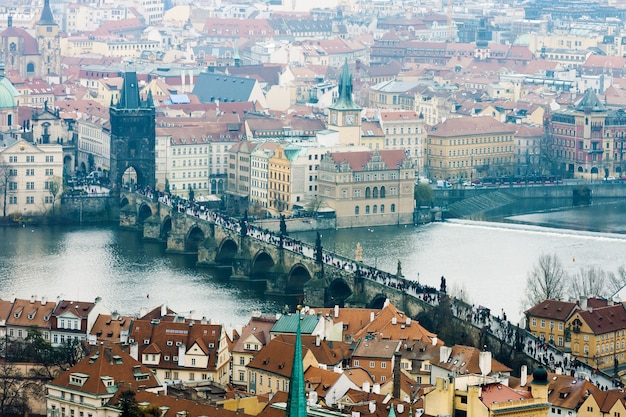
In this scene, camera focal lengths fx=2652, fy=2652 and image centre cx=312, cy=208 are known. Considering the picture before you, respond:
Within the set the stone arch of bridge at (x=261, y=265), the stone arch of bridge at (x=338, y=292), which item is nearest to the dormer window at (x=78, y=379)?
the stone arch of bridge at (x=338, y=292)

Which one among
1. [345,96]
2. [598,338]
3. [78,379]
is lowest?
[598,338]

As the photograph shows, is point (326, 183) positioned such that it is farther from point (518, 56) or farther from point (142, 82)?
point (518, 56)

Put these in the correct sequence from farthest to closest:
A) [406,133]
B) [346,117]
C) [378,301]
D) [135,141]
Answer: [406,133] < [346,117] < [135,141] < [378,301]

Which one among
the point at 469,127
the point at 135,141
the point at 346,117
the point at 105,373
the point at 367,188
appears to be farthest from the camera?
the point at 469,127

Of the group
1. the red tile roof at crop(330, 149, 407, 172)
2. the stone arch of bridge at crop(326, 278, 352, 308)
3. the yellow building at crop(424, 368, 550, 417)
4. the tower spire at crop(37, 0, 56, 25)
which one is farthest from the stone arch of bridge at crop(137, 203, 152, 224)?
the tower spire at crop(37, 0, 56, 25)

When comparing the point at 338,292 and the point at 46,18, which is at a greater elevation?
the point at 46,18

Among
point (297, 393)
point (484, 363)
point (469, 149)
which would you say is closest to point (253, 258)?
point (484, 363)

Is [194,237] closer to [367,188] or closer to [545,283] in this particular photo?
[367,188]

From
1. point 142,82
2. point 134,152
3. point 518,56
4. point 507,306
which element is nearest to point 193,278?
point 507,306
